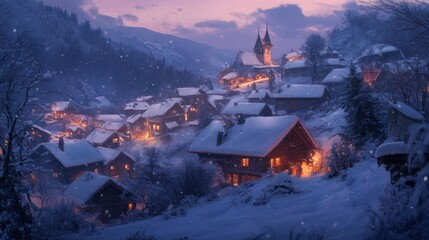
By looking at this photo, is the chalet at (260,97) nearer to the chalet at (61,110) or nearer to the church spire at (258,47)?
the church spire at (258,47)

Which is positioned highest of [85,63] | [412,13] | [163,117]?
[85,63]

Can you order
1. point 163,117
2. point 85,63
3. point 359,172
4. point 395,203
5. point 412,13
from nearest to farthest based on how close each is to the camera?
point 395,203 < point 412,13 < point 359,172 < point 163,117 < point 85,63

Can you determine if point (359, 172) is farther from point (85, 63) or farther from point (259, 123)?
point (85, 63)

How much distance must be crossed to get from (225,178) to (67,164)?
2425 cm

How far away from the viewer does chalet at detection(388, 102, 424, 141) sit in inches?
255

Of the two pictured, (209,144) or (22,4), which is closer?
(209,144)

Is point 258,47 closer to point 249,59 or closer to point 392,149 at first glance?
point 249,59

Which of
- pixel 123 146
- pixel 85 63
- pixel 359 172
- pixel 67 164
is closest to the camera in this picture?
pixel 359 172

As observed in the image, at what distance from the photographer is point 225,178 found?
108ft

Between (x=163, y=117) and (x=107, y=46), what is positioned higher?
(x=107, y=46)

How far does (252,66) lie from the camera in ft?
333

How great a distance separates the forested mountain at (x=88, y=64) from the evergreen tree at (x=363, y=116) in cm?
10162

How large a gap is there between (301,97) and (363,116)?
110 feet

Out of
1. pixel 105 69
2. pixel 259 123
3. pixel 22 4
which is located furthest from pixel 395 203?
pixel 22 4
